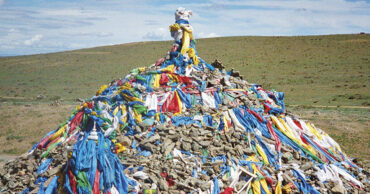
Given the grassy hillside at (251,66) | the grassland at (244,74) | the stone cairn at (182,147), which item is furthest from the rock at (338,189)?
the grassy hillside at (251,66)

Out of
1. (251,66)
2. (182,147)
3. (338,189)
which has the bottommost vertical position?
(338,189)

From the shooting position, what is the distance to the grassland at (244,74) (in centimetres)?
1728

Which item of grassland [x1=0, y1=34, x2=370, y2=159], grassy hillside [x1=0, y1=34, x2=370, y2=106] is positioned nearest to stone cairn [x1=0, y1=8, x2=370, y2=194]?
grassland [x1=0, y1=34, x2=370, y2=159]

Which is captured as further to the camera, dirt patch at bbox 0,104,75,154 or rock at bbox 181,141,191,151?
dirt patch at bbox 0,104,75,154

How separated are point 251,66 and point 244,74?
13.7ft

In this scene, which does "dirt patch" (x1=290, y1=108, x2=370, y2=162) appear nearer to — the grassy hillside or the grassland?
the grassland

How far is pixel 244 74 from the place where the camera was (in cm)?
3731

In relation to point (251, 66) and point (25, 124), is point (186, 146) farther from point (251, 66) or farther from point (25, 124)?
point (251, 66)

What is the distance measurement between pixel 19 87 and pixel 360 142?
33101mm

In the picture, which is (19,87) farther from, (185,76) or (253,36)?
(253,36)

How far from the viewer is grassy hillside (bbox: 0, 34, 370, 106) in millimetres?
29938

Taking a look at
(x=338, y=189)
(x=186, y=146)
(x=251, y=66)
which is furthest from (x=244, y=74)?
(x=186, y=146)

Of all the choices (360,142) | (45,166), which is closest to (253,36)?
(360,142)

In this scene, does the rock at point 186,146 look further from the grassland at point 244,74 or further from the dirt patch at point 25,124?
the dirt patch at point 25,124
